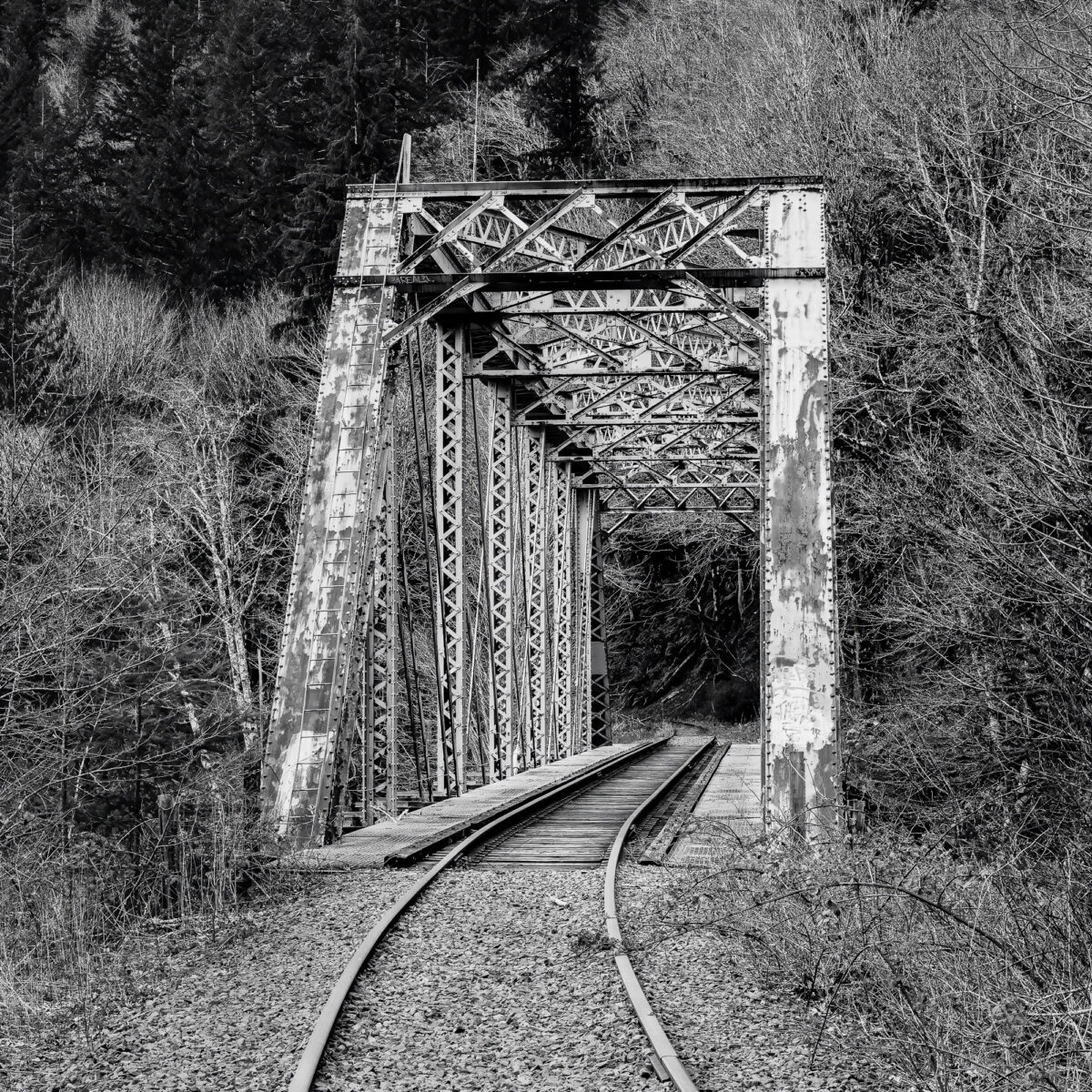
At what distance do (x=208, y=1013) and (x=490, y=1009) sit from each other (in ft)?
4.27

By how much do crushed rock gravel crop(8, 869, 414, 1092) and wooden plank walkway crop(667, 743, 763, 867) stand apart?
2968 millimetres

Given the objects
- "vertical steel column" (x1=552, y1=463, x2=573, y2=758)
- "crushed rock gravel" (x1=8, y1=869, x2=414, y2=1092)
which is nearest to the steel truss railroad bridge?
"crushed rock gravel" (x1=8, y1=869, x2=414, y2=1092)

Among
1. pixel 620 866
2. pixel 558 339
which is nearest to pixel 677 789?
pixel 558 339

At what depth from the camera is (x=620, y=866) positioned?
9.95 metres

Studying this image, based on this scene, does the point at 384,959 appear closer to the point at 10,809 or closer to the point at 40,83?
the point at 10,809

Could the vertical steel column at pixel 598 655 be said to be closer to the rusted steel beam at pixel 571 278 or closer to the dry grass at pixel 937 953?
the rusted steel beam at pixel 571 278

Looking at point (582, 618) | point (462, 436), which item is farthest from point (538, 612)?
point (462, 436)

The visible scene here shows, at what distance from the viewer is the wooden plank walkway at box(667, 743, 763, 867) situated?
33.4 ft

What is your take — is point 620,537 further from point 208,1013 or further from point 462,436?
point 208,1013

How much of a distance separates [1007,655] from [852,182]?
512 inches

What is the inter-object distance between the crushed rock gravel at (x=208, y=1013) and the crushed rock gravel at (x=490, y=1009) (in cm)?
26

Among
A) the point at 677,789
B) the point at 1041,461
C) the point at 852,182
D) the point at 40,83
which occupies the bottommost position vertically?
the point at 677,789

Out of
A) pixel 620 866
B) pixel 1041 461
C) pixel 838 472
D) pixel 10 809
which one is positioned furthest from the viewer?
pixel 838 472

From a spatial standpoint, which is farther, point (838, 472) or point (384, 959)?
point (838, 472)
